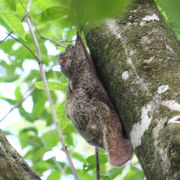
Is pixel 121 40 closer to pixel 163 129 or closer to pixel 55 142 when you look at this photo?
pixel 163 129

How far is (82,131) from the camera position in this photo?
2.87 meters

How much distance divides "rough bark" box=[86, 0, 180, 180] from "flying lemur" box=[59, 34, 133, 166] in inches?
7.0

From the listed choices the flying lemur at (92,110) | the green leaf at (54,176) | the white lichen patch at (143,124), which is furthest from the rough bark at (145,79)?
the green leaf at (54,176)

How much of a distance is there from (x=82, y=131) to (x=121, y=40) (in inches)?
34.8

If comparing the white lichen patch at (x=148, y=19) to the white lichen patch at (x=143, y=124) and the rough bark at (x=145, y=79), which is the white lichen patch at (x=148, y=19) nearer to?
the rough bark at (x=145, y=79)

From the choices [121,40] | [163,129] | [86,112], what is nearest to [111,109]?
[86,112]

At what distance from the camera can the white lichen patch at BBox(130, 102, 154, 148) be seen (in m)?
1.91

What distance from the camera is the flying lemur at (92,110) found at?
2602 mm

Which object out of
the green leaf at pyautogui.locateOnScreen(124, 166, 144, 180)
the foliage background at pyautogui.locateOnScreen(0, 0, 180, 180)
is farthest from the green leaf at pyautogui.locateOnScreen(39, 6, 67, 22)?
the green leaf at pyautogui.locateOnScreen(124, 166, 144, 180)

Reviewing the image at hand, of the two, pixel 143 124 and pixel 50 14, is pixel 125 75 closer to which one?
pixel 143 124

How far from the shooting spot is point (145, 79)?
2.09 m

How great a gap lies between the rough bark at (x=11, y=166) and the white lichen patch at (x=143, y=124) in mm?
615

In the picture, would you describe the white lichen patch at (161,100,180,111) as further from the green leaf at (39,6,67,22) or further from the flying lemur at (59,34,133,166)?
the green leaf at (39,6,67,22)

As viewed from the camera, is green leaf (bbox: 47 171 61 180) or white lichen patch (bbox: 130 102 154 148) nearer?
white lichen patch (bbox: 130 102 154 148)
